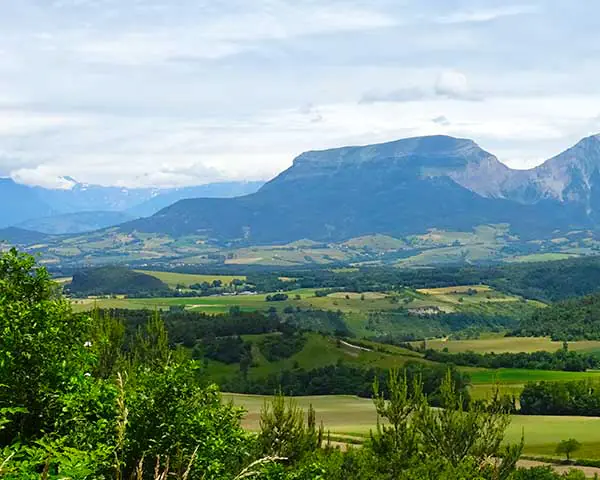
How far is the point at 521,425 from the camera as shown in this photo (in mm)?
105438

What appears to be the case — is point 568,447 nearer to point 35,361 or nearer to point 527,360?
point 35,361

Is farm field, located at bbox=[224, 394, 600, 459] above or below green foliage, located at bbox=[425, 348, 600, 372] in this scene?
above

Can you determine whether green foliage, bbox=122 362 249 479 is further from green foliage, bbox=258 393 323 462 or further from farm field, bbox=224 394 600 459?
farm field, bbox=224 394 600 459

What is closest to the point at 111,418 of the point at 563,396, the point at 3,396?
the point at 3,396

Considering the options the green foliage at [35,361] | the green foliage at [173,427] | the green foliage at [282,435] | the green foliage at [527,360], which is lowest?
the green foliage at [527,360]

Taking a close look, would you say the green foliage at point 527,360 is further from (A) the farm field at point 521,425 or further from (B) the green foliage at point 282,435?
(B) the green foliage at point 282,435

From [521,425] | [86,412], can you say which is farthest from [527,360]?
[86,412]

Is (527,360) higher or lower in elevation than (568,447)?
lower

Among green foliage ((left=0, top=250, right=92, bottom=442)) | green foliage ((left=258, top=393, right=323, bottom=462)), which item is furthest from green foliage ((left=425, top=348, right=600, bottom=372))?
green foliage ((left=0, top=250, right=92, bottom=442))

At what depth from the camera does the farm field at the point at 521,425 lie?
306 ft

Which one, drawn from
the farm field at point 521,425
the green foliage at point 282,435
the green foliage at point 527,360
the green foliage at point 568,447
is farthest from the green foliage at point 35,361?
the green foliage at point 527,360

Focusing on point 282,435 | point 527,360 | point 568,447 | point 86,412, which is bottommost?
point 527,360

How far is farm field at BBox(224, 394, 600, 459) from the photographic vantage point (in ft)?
306

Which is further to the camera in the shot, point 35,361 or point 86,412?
point 35,361
